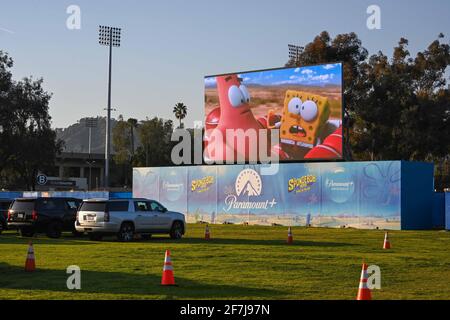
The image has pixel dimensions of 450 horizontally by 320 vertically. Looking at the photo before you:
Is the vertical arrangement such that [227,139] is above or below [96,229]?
above

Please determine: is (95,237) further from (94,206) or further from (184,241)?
(184,241)

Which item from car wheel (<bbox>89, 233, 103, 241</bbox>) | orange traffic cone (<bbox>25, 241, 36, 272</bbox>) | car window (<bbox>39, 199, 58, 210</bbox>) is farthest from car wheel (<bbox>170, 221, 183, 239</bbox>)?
orange traffic cone (<bbox>25, 241, 36, 272</bbox>)

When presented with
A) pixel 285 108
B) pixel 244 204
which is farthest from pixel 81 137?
pixel 285 108

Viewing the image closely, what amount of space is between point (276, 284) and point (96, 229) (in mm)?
14624

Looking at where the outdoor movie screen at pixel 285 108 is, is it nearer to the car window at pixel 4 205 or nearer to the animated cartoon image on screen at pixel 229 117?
the animated cartoon image on screen at pixel 229 117

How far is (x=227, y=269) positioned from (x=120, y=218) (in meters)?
11.1

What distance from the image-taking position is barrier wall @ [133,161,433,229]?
42594 millimetres

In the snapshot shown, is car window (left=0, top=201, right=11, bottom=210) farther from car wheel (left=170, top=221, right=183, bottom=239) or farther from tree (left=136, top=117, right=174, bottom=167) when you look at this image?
tree (left=136, top=117, right=174, bottom=167)

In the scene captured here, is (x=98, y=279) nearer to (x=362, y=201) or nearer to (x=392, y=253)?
(x=392, y=253)

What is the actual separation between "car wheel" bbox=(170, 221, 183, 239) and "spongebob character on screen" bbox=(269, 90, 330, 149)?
16.6m

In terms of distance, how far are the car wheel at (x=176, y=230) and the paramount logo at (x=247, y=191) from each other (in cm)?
1677

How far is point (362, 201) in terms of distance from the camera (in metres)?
43.3

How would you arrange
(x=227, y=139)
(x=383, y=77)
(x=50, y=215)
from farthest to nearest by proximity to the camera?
(x=383, y=77) → (x=227, y=139) → (x=50, y=215)
